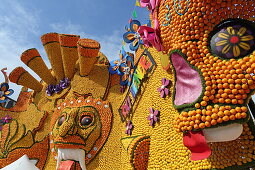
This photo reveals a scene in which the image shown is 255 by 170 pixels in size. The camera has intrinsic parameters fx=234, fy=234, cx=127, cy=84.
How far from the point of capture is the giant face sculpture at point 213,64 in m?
1.70

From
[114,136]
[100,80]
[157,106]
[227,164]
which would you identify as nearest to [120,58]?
[100,80]

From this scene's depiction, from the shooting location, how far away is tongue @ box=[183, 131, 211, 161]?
1817 millimetres

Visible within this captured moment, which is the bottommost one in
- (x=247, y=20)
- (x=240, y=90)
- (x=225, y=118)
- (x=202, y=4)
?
(x=225, y=118)

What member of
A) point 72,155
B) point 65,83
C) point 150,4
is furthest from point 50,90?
point 150,4

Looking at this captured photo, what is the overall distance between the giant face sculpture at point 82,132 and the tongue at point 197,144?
276 centimetres

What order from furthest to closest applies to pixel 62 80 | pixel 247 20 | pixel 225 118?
pixel 62 80
pixel 247 20
pixel 225 118

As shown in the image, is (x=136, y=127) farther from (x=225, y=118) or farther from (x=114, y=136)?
Result: (x=225, y=118)

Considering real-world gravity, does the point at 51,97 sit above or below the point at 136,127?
above

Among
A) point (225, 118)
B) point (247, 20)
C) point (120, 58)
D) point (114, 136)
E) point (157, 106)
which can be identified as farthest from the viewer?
point (120, 58)

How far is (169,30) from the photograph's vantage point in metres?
2.15

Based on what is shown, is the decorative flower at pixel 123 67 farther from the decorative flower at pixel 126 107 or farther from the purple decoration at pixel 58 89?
the purple decoration at pixel 58 89

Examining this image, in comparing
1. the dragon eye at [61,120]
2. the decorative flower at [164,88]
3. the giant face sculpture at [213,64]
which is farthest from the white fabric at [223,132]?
the dragon eye at [61,120]

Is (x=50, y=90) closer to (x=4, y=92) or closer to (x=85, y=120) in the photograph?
(x=85, y=120)

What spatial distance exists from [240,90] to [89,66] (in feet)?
12.5
